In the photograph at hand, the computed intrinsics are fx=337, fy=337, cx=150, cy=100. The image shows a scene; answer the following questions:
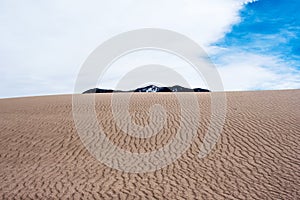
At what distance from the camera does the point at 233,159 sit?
455 inches

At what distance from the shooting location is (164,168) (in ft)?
37.0

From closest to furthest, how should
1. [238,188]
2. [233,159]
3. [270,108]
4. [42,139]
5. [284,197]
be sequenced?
1. [284,197]
2. [238,188]
3. [233,159]
4. [42,139]
5. [270,108]

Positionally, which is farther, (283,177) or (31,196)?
(283,177)

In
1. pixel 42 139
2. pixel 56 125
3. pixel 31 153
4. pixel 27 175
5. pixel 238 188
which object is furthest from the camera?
pixel 56 125

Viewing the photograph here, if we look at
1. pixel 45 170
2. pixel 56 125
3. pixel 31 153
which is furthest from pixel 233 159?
pixel 56 125

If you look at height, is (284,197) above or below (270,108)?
below

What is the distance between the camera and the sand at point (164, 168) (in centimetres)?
933

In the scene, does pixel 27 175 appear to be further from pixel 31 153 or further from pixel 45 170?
pixel 31 153

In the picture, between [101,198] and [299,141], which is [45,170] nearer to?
[101,198]

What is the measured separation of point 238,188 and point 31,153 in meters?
7.80

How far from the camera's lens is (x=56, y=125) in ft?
55.4

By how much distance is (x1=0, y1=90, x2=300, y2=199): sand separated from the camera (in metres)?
9.33

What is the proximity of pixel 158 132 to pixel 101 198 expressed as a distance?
6.33 m

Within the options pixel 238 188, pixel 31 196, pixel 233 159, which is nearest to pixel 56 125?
pixel 31 196
